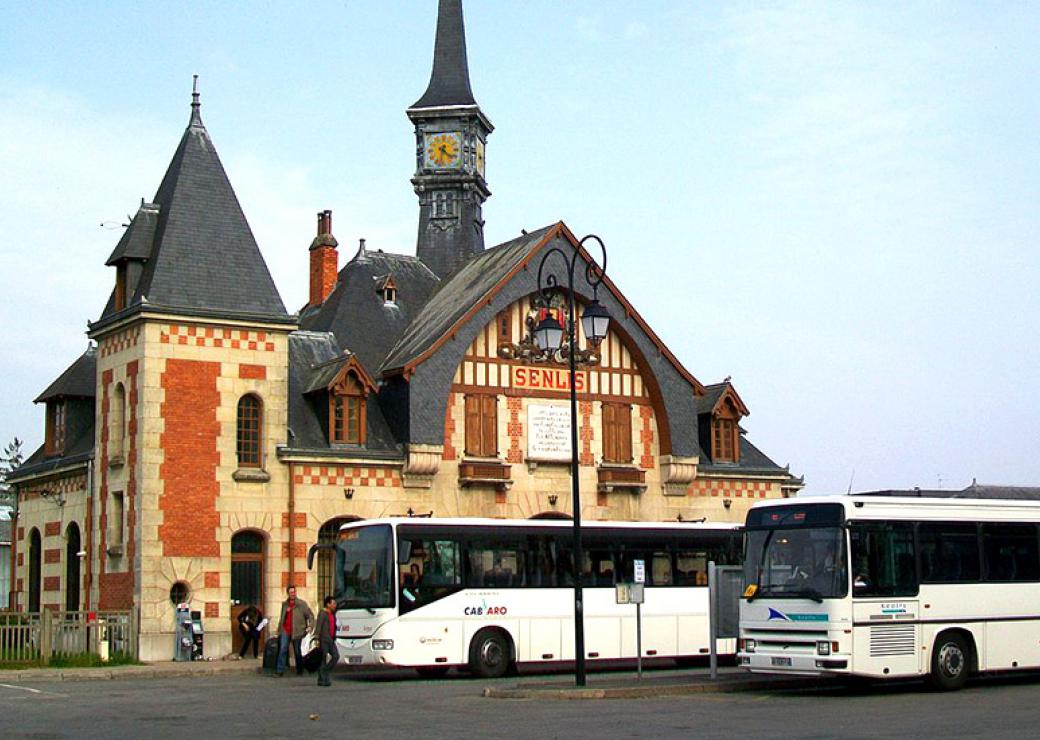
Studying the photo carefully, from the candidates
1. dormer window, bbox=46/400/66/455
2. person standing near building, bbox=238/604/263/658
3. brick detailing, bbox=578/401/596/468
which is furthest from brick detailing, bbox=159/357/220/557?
brick detailing, bbox=578/401/596/468

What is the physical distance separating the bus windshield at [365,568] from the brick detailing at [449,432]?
9961 mm

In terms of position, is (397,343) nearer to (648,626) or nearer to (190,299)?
(190,299)

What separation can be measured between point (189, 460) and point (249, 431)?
1.85 meters

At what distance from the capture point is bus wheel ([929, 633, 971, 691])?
2138 cm

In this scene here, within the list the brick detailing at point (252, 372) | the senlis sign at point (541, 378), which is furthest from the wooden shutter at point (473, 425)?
the brick detailing at point (252, 372)

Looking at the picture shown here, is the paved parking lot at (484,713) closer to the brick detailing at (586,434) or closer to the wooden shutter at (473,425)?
the wooden shutter at (473,425)

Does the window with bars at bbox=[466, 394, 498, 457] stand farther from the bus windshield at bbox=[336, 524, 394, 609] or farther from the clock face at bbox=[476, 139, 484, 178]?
the clock face at bbox=[476, 139, 484, 178]

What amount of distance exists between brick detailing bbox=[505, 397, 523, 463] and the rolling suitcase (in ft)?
35.7

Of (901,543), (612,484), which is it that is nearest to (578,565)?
(901,543)

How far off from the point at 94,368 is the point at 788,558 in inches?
968

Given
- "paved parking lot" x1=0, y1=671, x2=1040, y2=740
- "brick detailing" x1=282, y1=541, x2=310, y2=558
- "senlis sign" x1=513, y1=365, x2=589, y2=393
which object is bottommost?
"paved parking lot" x1=0, y1=671, x2=1040, y2=740

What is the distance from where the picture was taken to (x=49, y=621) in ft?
101

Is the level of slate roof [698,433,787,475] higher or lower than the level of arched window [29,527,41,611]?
higher

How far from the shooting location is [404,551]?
25.9 meters
